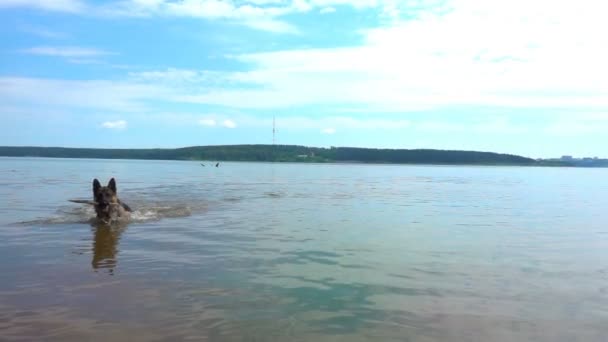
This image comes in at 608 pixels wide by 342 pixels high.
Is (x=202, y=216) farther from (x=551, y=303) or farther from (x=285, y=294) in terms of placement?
(x=551, y=303)

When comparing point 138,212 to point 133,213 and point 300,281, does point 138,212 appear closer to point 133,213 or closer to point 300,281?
point 133,213

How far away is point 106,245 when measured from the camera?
12.6m

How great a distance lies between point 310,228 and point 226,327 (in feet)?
32.5

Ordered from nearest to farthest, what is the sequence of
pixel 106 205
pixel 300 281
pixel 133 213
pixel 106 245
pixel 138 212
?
pixel 300 281
pixel 106 245
pixel 106 205
pixel 133 213
pixel 138 212

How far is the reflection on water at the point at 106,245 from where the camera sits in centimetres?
1018

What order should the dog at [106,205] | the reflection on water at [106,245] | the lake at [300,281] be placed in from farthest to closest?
1. the dog at [106,205]
2. the reflection on water at [106,245]
3. the lake at [300,281]

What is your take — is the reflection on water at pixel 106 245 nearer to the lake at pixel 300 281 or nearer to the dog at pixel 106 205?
the lake at pixel 300 281

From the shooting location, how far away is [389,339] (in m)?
6.20

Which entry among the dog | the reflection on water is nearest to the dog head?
the dog

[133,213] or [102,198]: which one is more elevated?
[102,198]

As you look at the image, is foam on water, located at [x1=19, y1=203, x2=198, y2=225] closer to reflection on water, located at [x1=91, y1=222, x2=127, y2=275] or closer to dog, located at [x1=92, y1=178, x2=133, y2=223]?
dog, located at [x1=92, y1=178, x2=133, y2=223]

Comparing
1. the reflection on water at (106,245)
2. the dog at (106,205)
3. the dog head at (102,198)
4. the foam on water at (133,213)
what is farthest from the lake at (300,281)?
the dog head at (102,198)

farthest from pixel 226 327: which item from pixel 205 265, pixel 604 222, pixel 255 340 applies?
pixel 604 222

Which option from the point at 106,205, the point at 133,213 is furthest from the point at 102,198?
the point at 133,213
